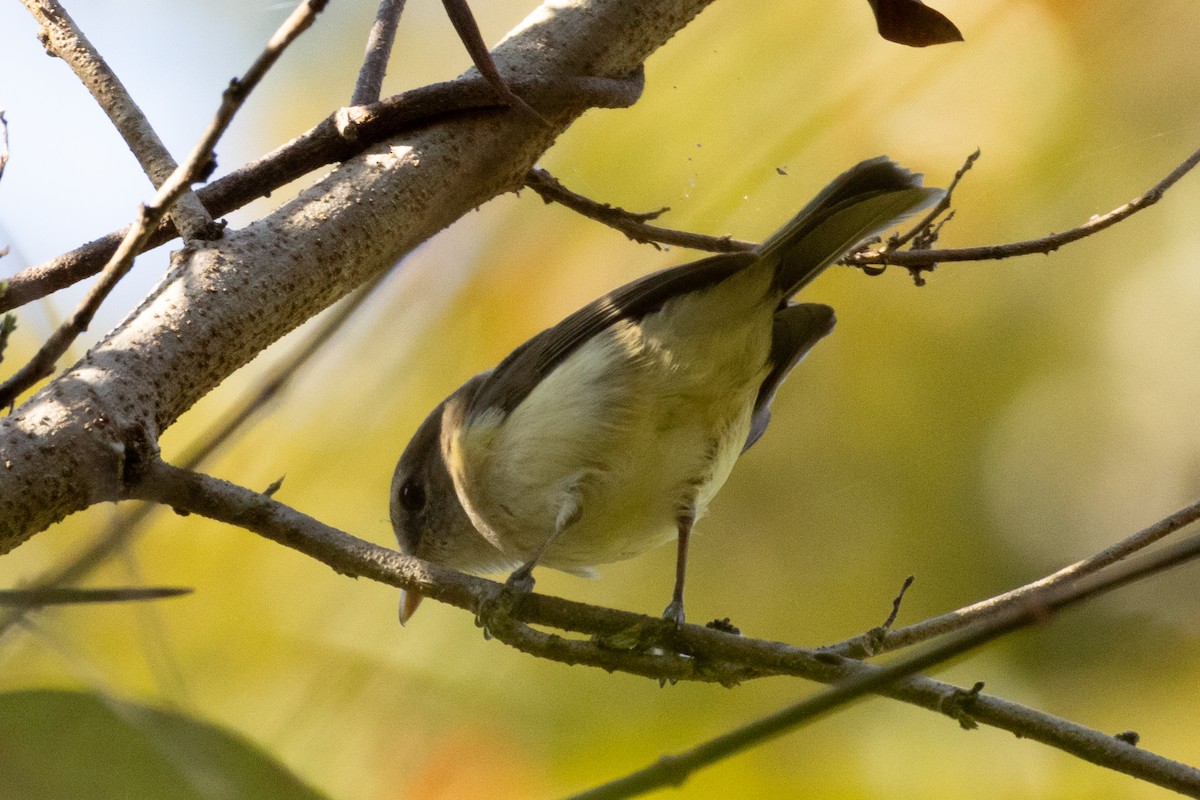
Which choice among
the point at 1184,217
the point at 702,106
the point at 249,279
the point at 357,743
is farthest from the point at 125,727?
the point at 1184,217

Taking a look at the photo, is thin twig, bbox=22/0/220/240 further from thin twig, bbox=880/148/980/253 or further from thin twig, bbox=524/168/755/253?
thin twig, bbox=880/148/980/253

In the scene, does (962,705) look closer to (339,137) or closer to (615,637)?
(615,637)

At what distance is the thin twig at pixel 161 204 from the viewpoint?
3.47 feet

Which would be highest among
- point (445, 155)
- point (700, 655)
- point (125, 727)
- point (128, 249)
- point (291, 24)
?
point (445, 155)

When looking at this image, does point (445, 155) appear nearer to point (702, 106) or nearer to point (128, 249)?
point (128, 249)

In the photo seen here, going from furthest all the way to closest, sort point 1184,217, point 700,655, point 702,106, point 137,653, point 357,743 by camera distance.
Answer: point 1184,217 → point 702,106 → point 700,655 → point 357,743 → point 137,653

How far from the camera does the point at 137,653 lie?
83 centimetres

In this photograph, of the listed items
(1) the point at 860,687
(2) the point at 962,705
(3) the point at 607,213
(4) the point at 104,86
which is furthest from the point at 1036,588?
(4) the point at 104,86

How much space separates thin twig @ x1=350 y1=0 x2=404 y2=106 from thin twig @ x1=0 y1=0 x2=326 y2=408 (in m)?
0.67

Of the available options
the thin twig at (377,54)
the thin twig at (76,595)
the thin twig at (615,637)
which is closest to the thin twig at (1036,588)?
the thin twig at (615,637)

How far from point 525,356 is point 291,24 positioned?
1.74 meters

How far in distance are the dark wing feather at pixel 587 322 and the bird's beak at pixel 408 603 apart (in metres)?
0.93

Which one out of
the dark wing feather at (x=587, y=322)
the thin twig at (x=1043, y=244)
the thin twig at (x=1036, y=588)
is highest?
the thin twig at (x=1043, y=244)

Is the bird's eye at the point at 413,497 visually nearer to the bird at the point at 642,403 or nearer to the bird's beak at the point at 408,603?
the bird at the point at 642,403
